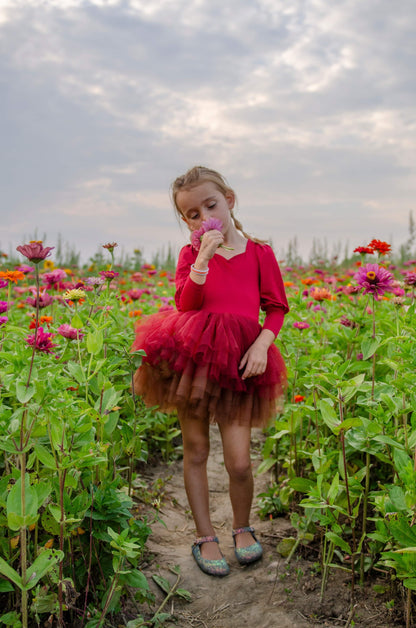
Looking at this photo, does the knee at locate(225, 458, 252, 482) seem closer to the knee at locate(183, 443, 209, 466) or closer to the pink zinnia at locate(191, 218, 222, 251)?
the knee at locate(183, 443, 209, 466)

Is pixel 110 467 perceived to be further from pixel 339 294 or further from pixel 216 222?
pixel 339 294

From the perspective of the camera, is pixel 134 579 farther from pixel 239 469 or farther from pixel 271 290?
pixel 271 290

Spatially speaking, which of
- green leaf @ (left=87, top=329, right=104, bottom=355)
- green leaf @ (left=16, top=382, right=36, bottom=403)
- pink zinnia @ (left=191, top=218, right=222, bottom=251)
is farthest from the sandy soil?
pink zinnia @ (left=191, top=218, right=222, bottom=251)

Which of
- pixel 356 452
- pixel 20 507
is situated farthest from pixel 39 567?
Result: pixel 356 452

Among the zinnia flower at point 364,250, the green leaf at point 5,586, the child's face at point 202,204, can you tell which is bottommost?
the green leaf at point 5,586

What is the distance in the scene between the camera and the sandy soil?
2.05m

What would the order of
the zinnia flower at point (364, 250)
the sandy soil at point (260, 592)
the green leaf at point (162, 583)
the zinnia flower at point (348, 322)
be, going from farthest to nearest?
the zinnia flower at point (348, 322)
the zinnia flower at point (364, 250)
the green leaf at point (162, 583)
the sandy soil at point (260, 592)

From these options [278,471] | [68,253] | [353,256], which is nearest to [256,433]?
[278,471]

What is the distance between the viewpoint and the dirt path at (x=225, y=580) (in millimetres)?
2090

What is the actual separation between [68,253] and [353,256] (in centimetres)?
563

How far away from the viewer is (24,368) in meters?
1.72

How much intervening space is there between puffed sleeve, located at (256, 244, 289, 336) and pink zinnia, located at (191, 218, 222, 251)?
377mm

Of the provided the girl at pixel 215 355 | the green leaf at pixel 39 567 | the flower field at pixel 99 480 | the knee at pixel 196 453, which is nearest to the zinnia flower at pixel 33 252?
the flower field at pixel 99 480

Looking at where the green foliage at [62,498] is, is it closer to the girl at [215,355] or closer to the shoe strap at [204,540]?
the girl at [215,355]
